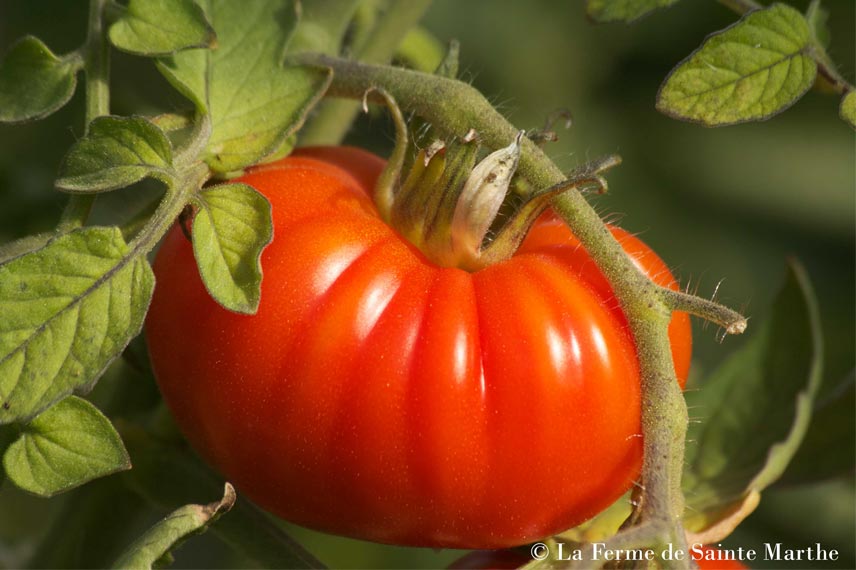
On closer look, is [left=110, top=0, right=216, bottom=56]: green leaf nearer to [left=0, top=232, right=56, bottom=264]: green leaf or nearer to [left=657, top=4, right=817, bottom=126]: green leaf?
[left=0, top=232, right=56, bottom=264]: green leaf

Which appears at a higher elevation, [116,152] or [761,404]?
[116,152]

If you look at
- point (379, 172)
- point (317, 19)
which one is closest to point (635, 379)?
point (379, 172)

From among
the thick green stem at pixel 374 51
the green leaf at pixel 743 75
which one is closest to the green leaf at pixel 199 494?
the thick green stem at pixel 374 51

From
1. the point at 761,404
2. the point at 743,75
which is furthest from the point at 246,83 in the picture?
the point at 761,404

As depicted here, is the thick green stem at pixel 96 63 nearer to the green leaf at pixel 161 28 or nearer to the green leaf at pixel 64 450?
the green leaf at pixel 161 28

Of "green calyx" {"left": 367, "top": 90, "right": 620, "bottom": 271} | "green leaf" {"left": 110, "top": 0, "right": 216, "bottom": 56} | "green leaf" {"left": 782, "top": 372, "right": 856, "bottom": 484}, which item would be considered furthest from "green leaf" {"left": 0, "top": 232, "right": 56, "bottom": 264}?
"green leaf" {"left": 782, "top": 372, "right": 856, "bottom": 484}

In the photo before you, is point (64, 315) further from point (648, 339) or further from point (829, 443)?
point (829, 443)

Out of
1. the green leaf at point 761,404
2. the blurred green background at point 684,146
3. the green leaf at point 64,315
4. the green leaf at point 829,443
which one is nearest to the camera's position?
the green leaf at point 64,315
